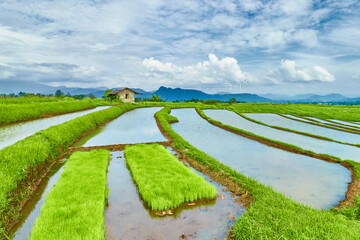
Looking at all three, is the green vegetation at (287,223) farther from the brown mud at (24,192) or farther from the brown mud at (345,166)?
the brown mud at (24,192)

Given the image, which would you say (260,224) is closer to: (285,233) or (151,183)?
(285,233)

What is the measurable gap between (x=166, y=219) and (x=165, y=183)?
1.30 meters

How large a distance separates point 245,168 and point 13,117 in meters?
14.1

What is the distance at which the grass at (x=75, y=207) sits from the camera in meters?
3.31

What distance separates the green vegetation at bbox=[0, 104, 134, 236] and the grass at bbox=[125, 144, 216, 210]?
117 inches

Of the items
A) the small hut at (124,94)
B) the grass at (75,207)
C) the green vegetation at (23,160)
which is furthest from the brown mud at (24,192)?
the small hut at (124,94)

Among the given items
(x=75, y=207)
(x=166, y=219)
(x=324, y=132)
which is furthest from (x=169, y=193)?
(x=324, y=132)

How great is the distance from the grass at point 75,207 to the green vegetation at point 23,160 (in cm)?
75

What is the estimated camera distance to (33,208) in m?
4.48

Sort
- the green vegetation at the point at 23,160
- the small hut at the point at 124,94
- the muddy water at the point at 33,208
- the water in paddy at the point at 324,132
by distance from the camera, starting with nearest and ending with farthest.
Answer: the muddy water at the point at 33,208
the green vegetation at the point at 23,160
the water in paddy at the point at 324,132
the small hut at the point at 124,94

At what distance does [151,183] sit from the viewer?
539 centimetres

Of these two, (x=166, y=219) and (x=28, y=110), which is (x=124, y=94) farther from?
(x=166, y=219)

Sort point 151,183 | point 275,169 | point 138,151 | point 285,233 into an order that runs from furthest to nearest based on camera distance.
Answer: point 138,151
point 275,169
point 151,183
point 285,233

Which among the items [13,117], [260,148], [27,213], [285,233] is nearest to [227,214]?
[285,233]
